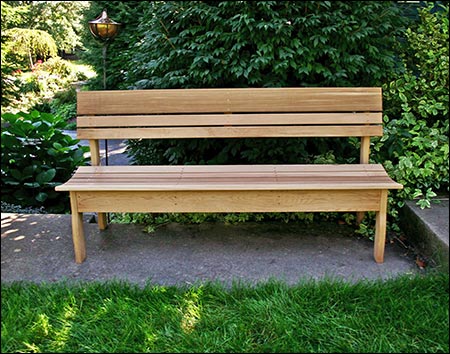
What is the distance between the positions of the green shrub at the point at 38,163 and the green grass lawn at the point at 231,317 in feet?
3.66

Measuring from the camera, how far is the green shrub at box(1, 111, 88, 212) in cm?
348

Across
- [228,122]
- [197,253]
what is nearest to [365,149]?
[228,122]

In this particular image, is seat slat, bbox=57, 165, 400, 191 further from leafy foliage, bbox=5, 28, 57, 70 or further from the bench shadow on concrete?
leafy foliage, bbox=5, 28, 57, 70

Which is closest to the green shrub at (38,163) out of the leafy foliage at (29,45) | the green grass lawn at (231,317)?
the leafy foliage at (29,45)

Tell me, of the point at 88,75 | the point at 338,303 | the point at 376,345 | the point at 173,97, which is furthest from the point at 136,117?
the point at 88,75

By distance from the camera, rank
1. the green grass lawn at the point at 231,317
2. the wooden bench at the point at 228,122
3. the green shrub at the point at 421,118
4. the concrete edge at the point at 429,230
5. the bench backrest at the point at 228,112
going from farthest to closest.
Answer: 1. the green shrub at the point at 421,118
2. the bench backrest at the point at 228,112
3. the wooden bench at the point at 228,122
4. the concrete edge at the point at 429,230
5. the green grass lawn at the point at 231,317

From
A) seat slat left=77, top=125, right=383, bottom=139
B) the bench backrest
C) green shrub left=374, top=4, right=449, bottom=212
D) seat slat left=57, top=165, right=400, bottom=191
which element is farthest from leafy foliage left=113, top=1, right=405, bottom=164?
seat slat left=57, top=165, right=400, bottom=191

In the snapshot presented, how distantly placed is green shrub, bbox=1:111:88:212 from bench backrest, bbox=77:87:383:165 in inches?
22.3

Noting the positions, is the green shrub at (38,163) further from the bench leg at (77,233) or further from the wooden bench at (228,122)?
the bench leg at (77,233)

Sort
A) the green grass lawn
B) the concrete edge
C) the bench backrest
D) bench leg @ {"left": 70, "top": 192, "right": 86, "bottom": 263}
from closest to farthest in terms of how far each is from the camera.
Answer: the green grass lawn < the concrete edge < bench leg @ {"left": 70, "top": 192, "right": 86, "bottom": 263} < the bench backrest

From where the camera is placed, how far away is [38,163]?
3805 mm

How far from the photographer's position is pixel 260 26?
11.2 ft

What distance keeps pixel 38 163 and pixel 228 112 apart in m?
1.61

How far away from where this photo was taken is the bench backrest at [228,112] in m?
3.33
